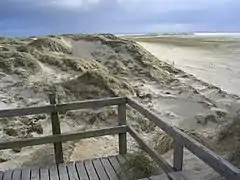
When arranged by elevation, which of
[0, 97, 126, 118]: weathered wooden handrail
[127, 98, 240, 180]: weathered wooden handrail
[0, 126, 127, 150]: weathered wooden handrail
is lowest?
[0, 126, 127, 150]: weathered wooden handrail

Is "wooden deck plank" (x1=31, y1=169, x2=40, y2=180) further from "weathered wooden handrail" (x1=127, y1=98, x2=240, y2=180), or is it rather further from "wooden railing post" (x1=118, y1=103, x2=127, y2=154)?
"weathered wooden handrail" (x1=127, y1=98, x2=240, y2=180)

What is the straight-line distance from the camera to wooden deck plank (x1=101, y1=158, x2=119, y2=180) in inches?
179

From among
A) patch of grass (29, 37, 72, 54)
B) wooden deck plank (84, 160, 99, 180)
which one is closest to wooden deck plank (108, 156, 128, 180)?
wooden deck plank (84, 160, 99, 180)

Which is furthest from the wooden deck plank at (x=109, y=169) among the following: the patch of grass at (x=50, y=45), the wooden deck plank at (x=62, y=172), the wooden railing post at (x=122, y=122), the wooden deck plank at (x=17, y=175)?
the patch of grass at (x=50, y=45)

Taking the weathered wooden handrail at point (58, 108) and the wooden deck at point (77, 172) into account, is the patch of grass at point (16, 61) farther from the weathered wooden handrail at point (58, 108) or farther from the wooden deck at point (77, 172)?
the wooden deck at point (77, 172)

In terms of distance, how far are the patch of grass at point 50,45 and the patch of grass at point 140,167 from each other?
12036mm

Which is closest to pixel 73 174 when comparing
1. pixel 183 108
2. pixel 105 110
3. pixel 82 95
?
pixel 105 110

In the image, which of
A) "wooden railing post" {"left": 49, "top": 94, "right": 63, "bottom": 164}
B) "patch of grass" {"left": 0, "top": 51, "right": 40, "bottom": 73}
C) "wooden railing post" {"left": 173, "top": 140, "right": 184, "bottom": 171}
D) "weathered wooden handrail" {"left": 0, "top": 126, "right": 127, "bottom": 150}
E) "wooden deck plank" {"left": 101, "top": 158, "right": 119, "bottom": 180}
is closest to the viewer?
"wooden railing post" {"left": 173, "top": 140, "right": 184, "bottom": 171}

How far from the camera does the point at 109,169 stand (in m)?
4.80

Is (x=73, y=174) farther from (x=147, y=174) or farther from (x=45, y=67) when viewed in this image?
(x=45, y=67)

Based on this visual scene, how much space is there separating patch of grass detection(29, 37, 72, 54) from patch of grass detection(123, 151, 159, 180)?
12.0m

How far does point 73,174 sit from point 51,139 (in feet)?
2.34

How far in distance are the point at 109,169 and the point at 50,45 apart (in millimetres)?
12851

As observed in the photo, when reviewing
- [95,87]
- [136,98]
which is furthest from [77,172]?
[136,98]
